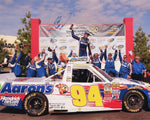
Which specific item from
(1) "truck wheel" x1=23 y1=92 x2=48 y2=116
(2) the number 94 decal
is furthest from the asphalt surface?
(2) the number 94 decal

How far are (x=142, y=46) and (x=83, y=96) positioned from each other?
784cm

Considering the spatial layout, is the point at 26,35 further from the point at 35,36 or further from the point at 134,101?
the point at 134,101

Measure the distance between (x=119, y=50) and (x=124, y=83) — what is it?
213 inches

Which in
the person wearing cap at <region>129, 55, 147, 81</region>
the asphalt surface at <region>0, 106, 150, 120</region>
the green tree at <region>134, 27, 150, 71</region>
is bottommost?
the asphalt surface at <region>0, 106, 150, 120</region>

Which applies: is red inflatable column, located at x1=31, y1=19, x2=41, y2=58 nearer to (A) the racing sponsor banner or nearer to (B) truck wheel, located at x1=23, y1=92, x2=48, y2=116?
(A) the racing sponsor banner

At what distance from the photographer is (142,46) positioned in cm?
1051

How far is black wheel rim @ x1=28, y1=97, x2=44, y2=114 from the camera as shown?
4.37 metres

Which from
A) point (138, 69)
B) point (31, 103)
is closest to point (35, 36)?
point (31, 103)

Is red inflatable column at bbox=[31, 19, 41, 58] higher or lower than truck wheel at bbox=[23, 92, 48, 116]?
higher

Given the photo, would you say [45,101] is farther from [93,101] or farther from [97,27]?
[97,27]

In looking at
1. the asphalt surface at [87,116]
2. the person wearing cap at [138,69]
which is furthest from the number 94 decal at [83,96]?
the person wearing cap at [138,69]

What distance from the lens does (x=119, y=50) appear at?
9.60 metres

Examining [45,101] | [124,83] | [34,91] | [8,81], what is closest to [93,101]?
[124,83]

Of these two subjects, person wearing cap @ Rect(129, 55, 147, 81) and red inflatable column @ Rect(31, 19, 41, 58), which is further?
red inflatable column @ Rect(31, 19, 41, 58)
